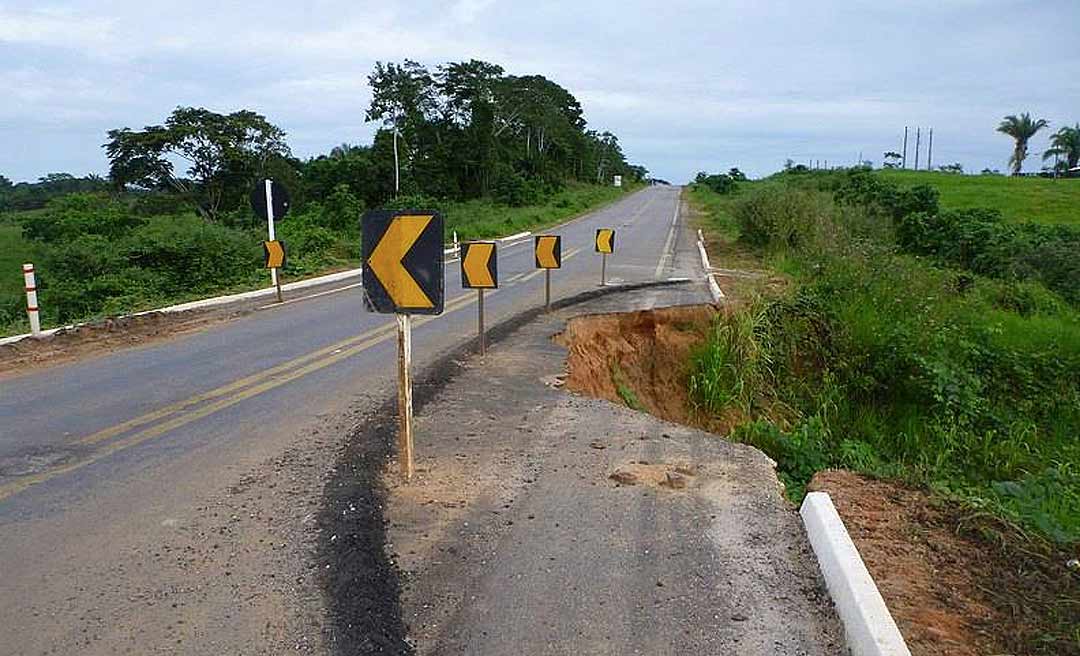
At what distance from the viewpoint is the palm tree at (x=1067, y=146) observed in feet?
252

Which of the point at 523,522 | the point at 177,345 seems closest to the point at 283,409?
the point at 523,522

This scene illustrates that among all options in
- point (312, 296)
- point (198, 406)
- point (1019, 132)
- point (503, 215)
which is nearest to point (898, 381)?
point (198, 406)

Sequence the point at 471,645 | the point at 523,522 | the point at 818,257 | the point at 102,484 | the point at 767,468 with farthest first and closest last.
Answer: the point at 818,257 < the point at 767,468 < the point at 102,484 < the point at 523,522 < the point at 471,645

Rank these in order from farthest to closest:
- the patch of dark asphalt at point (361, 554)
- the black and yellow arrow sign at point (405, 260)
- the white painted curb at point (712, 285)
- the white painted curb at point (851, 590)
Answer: the white painted curb at point (712, 285)
the black and yellow arrow sign at point (405, 260)
the patch of dark asphalt at point (361, 554)
the white painted curb at point (851, 590)

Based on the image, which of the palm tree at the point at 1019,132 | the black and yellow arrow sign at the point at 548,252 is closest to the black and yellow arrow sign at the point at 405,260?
the black and yellow arrow sign at the point at 548,252

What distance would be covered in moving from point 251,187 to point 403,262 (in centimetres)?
3917

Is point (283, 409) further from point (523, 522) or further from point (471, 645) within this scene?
point (471, 645)

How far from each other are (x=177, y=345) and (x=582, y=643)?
8.57 m

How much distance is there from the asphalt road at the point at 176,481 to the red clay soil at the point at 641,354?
1688 millimetres

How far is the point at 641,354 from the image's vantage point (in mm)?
11828

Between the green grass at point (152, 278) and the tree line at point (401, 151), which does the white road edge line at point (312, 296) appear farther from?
the tree line at point (401, 151)

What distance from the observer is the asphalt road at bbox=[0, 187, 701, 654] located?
3539mm

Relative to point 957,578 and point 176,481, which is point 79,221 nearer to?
point 176,481

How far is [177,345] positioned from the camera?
1030cm
